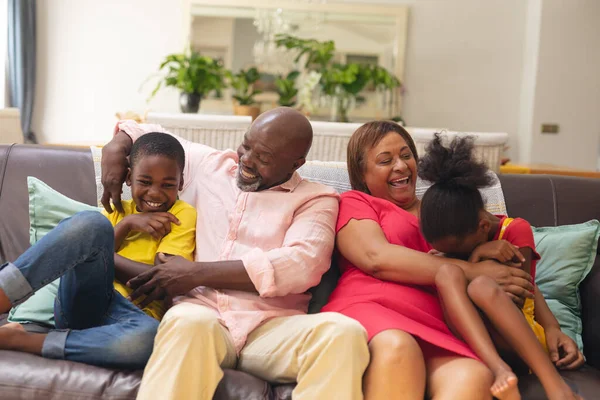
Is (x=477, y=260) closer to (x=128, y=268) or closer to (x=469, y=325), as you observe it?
(x=469, y=325)

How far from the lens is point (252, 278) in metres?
1.61

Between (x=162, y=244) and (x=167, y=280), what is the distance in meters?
0.16

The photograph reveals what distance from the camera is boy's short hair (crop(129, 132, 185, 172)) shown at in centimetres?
182

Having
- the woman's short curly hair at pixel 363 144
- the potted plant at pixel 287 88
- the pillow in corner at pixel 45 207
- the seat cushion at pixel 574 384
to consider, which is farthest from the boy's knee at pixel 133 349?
the potted plant at pixel 287 88

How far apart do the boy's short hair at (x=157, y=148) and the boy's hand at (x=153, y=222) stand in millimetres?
158

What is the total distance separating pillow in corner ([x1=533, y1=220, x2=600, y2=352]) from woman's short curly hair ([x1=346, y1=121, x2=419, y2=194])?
1.65 feet

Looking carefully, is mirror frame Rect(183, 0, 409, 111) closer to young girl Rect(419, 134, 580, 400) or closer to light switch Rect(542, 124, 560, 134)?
light switch Rect(542, 124, 560, 134)

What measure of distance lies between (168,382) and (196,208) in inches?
24.7

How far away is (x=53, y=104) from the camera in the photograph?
16.5ft

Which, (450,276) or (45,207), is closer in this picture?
(450,276)

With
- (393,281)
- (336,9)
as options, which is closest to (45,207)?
(393,281)

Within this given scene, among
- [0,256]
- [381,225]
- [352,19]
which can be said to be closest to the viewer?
[381,225]

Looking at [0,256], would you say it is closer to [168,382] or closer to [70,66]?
[168,382]

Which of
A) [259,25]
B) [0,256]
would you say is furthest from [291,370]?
[259,25]
